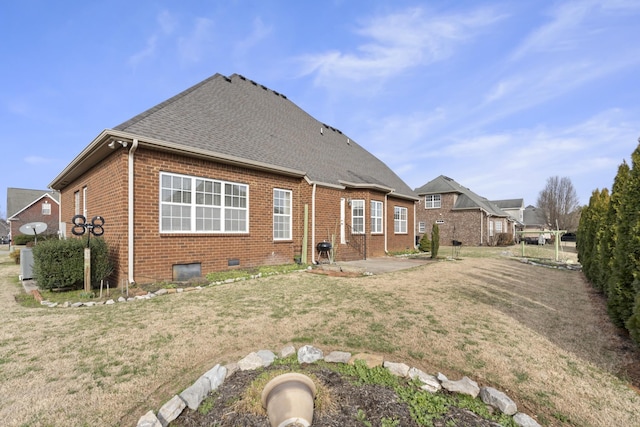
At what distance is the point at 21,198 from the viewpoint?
3916cm

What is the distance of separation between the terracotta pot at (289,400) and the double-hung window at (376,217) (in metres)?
12.8

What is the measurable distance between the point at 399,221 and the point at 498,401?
1541cm

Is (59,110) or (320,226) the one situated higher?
(59,110)

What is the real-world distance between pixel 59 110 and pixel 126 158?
12.1 m

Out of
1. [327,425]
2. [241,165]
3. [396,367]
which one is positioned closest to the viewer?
[327,425]

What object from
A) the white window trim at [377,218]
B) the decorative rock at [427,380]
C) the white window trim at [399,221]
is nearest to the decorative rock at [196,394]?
the decorative rock at [427,380]

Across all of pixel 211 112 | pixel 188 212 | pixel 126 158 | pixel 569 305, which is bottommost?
pixel 569 305

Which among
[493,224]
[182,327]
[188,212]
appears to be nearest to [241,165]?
[188,212]

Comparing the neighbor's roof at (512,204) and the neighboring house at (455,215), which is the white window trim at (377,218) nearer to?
the neighboring house at (455,215)

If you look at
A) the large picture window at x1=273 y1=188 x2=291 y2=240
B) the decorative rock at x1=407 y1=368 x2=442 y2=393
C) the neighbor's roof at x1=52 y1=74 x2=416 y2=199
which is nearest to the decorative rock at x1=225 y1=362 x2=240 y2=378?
the decorative rock at x1=407 y1=368 x2=442 y2=393

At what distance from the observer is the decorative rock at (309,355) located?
10.8 feet

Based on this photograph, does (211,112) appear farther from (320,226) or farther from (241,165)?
(320,226)

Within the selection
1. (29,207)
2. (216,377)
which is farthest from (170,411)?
(29,207)

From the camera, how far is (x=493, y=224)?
104ft
